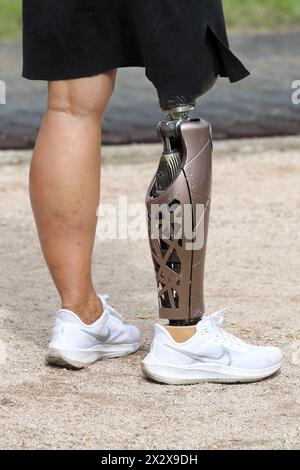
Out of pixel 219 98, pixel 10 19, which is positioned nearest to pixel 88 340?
pixel 219 98

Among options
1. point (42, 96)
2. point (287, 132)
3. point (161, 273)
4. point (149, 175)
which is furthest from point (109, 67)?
point (42, 96)

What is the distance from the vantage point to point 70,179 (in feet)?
10.2

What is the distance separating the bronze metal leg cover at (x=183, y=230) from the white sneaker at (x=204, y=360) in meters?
0.06

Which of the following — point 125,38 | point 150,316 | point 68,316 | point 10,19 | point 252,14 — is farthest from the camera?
point 252,14

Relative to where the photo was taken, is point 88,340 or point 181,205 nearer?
point 181,205

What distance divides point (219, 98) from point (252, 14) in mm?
3834

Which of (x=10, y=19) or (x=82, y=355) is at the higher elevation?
(x=82, y=355)

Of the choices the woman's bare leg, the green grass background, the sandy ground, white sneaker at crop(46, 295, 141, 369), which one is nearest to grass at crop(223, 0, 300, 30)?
the green grass background

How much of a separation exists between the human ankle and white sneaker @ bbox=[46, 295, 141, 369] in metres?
0.02

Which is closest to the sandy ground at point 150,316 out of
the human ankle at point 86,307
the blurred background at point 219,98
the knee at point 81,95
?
the human ankle at point 86,307

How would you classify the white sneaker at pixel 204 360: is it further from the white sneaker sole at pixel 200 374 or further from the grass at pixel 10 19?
the grass at pixel 10 19

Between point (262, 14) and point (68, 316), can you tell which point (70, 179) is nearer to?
point (68, 316)

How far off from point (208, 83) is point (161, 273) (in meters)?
0.52
